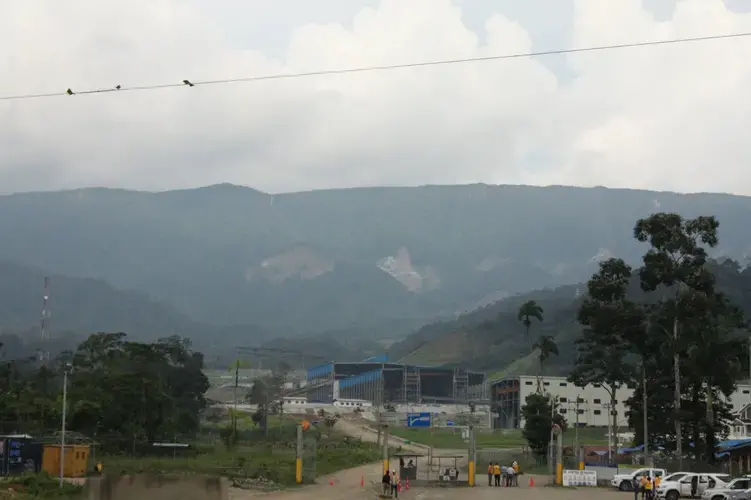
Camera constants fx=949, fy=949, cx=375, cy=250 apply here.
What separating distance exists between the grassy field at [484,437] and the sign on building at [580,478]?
214 feet

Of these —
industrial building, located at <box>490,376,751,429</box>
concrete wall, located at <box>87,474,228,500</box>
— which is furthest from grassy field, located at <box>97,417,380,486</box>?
industrial building, located at <box>490,376,751,429</box>

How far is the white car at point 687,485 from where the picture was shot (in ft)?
173

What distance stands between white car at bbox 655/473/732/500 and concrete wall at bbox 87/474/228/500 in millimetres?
50614

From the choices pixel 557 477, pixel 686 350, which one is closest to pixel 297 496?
pixel 557 477

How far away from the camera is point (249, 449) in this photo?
99188 millimetres

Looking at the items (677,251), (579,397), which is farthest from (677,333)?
(579,397)

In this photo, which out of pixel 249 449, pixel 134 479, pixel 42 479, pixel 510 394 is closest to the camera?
pixel 134 479

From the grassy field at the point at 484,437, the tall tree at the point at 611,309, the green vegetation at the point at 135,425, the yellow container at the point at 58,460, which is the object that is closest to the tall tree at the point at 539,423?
the green vegetation at the point at 135,425

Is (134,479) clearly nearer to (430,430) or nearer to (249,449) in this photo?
(249,449)

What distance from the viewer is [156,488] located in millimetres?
5867

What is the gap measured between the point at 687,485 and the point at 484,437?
342ft

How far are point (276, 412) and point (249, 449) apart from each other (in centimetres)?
9333

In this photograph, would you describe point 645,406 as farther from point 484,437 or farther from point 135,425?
point 484,437

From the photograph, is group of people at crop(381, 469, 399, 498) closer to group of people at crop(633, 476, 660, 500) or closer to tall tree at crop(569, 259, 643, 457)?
group of people at crop(633, 476, 660, 500)
